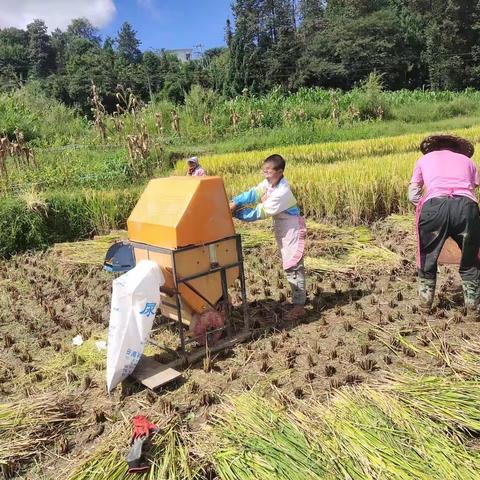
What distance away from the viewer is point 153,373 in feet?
11.5

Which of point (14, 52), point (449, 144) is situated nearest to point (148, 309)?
point (449, 144)

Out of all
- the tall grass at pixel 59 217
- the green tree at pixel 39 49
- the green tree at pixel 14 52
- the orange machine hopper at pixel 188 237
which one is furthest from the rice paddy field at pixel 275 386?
the green tree at pixel 39 49

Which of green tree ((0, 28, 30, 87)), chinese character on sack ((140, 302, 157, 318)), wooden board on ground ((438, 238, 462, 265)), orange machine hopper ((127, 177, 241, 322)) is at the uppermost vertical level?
green tree ((0, 28, 30, 87))

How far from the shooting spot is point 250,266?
6.04m

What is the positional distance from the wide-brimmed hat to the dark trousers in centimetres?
57

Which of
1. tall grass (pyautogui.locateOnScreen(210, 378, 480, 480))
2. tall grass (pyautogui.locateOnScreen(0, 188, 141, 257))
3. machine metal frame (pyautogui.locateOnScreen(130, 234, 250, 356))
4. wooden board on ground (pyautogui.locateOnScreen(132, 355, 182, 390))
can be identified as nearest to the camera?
tall grass (pyautogui.locateOnScreen(210, 378, 480, 480))

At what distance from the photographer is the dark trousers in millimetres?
4102

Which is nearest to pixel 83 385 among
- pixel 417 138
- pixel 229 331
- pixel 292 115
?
pixel 229 331

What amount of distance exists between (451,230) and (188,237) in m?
2.12

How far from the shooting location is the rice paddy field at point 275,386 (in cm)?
254

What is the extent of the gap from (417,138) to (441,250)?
11333mm

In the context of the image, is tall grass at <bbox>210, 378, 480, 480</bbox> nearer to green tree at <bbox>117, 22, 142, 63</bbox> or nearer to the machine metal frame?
the machine metal frame

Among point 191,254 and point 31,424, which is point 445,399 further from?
point 31,424

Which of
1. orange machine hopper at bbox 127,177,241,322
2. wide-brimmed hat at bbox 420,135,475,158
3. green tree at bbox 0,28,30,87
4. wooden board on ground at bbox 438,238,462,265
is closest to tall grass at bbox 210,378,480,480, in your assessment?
orange machine hopper at bbox 127,177,241,322
